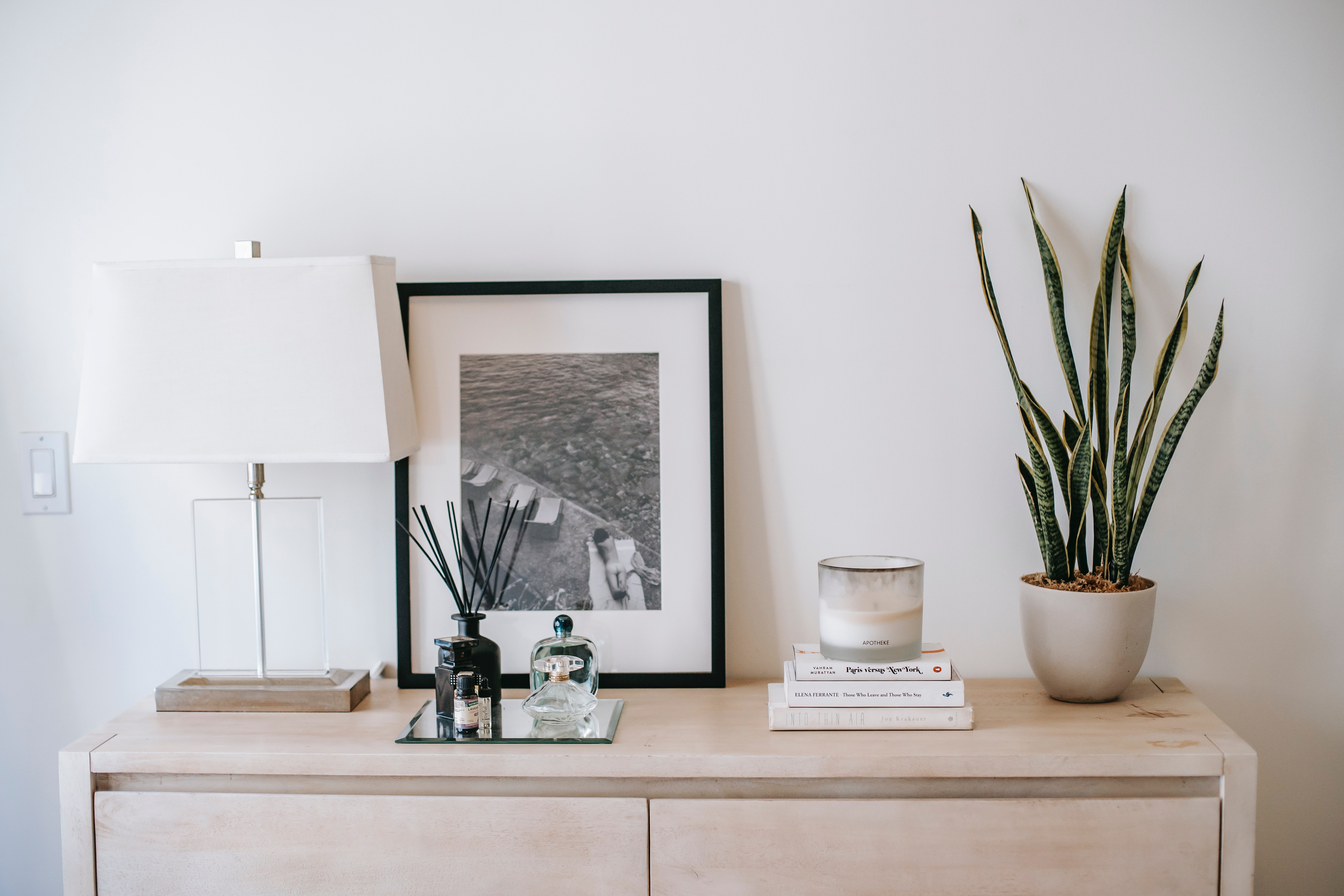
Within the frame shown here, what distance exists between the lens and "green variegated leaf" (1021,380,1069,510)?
4.12 ft

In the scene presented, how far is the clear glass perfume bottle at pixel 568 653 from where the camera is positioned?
3.97 ft

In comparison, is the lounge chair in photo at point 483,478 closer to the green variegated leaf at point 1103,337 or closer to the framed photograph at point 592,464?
the framed photograph at point 592,464

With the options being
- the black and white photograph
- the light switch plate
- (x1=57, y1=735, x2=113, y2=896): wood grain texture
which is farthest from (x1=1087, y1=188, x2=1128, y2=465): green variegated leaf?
the light switch plate

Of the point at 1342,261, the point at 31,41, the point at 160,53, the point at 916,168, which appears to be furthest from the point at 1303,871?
the point at 31,41

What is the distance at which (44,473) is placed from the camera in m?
1.45

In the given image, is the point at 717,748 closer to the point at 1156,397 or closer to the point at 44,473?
the point at 1156,397

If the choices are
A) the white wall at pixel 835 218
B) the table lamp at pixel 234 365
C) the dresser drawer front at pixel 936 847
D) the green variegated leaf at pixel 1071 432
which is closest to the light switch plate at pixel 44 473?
the white wall at pixel 835 218

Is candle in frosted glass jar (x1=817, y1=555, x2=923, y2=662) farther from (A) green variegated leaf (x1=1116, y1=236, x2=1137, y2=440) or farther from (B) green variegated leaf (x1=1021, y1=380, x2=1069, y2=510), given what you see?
(A) green variegated leaf (x1=1116, y1=236, x2=1137, y2=440)

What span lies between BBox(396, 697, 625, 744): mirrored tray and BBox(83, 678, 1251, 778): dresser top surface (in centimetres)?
1

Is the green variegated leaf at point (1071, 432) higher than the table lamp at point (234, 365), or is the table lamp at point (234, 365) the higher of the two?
the table lamp at point (234, 365)

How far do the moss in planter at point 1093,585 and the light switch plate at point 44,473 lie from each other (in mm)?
1567

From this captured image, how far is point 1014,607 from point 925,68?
866 mm

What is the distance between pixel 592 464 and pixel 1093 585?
2.50ft

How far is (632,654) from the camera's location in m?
1.36
